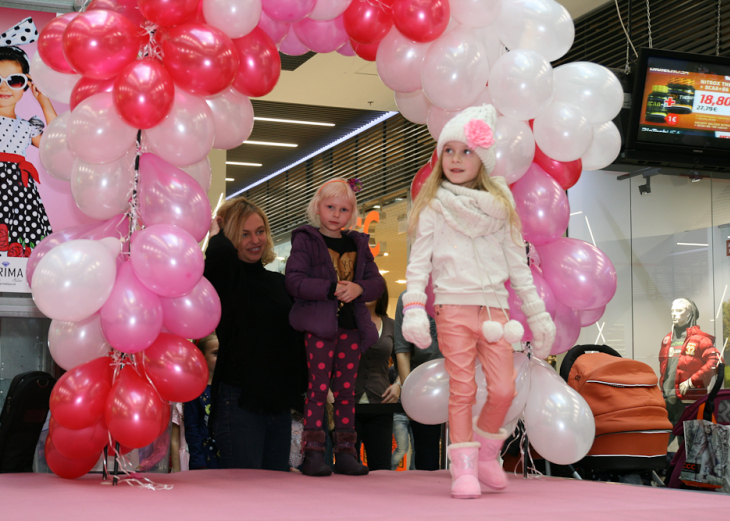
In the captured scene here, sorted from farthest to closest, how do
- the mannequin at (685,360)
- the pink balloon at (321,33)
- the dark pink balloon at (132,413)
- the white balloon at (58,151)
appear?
1. the mannequin at (685,360)
2. the pink balloon at (321,33)
3. the white balloon at (58,151)
4. the dark pink balloon at (132,413)

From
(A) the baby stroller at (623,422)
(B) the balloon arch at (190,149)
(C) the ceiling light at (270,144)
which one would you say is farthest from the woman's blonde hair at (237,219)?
(C) the ceiling light at (270,144)

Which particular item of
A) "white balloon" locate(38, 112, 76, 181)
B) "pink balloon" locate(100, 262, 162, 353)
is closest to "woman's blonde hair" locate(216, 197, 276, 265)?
"white balloon" locate(38, 112, 76, 181)

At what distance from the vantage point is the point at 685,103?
4.88 meters

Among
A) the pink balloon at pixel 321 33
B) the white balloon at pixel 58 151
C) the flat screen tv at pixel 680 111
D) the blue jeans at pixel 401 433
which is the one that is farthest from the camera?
the blue jeans at pixel 401 433

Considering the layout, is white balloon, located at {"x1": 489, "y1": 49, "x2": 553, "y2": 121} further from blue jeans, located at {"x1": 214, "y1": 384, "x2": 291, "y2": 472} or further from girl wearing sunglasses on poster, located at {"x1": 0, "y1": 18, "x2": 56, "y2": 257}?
girl wearing sunglasses on poster, located at {"x1": 0, "y1": 18, "x2": 56, "y2": 257}

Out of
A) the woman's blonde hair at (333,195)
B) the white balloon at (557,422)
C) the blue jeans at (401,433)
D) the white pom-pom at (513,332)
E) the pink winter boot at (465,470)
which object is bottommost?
the blue jeans at (401,433)

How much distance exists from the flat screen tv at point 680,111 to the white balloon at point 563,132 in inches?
85.4

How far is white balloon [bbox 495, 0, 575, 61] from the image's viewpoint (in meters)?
2.90

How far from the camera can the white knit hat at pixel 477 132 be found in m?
2.55

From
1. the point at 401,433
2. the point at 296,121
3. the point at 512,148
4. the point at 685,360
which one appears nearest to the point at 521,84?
the point at 512,148

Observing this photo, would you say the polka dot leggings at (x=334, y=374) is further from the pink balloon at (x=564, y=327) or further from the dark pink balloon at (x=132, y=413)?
the pink balloon at (x=564, y=327)

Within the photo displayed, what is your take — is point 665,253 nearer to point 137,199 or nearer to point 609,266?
point 609,266

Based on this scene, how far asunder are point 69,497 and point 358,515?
37.4 inches

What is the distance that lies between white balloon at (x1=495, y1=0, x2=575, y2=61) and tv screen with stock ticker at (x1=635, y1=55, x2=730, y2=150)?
2191mm
